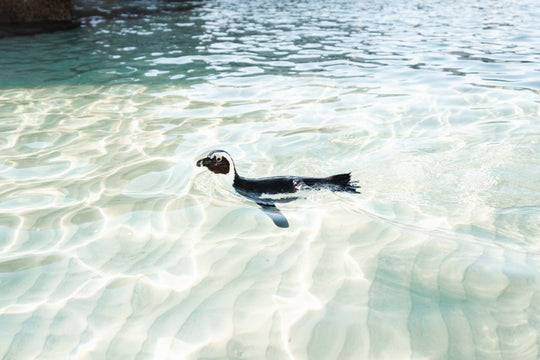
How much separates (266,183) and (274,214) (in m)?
0.32

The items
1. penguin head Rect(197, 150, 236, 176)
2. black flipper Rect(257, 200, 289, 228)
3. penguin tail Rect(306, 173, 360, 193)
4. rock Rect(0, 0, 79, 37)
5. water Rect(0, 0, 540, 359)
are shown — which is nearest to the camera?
water Rect(0, 0, 540, 359)

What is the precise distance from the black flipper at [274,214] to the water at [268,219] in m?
0.07

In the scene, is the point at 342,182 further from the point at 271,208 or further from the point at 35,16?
the point at 35,16

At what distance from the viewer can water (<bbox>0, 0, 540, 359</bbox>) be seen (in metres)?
2.62

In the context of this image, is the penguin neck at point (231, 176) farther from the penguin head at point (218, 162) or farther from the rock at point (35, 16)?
the rock at point (35, 16)

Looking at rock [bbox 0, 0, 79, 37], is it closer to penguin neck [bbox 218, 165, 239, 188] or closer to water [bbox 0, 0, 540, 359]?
water [bbox 0, 0, 540, 359]

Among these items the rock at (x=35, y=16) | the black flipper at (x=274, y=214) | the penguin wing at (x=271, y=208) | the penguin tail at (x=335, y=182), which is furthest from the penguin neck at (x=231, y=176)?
the rock at (x=35, y=16)

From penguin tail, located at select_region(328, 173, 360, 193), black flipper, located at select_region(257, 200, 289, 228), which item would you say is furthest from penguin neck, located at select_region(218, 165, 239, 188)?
penguin tail, located at select_region(328, 173, 360, 193)

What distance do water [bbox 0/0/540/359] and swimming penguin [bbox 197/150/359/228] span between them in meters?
0.11

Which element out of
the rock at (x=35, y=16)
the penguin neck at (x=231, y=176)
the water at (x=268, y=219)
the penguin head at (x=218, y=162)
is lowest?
the rock at (x=35, y=16)

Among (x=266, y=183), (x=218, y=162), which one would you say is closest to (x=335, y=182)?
(x=266, y=183)

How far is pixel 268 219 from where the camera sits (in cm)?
382

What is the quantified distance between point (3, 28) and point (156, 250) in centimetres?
1459

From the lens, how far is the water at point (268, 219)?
262 cm
